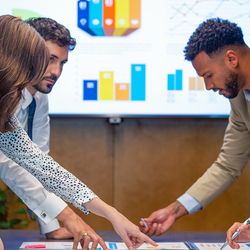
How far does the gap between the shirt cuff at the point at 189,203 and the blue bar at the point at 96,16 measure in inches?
49.3

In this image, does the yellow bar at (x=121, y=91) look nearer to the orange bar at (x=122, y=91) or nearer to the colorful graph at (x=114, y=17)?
the orange bar at (x=122, y=91)

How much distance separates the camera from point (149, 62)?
11.3 feet

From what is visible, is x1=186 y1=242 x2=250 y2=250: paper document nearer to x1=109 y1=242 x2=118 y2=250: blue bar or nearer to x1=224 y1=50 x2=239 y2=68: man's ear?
x1=109 y1=242 x2=118 y2=250: blue bar

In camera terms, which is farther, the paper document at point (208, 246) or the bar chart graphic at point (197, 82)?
the bar chart graphic at point (197, 82)

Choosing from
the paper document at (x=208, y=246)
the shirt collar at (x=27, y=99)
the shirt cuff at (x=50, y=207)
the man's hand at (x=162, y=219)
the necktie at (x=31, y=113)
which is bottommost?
the man's hand at (x=162, y=219)

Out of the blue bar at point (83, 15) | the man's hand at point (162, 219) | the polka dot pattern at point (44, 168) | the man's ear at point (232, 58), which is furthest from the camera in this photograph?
the blue bar at point (83, 15)

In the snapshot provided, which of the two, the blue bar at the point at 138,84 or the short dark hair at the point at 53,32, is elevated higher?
the short dark hair at the point at 53,32

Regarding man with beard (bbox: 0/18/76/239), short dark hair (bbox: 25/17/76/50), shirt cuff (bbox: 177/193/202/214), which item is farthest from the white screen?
shirt cuff (bbox: 177/193/202/214)

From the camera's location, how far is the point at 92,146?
→ 360 cm

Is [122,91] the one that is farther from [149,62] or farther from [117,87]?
[149,62]

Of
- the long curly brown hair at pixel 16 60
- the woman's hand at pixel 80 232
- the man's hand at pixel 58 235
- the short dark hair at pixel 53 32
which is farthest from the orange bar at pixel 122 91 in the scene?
the long curly brown hair at pixel 16 60

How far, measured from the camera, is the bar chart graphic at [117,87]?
343cm

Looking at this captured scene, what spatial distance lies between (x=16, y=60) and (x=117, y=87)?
1924mm

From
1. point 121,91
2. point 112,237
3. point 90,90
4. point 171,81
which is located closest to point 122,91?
point 121,91
